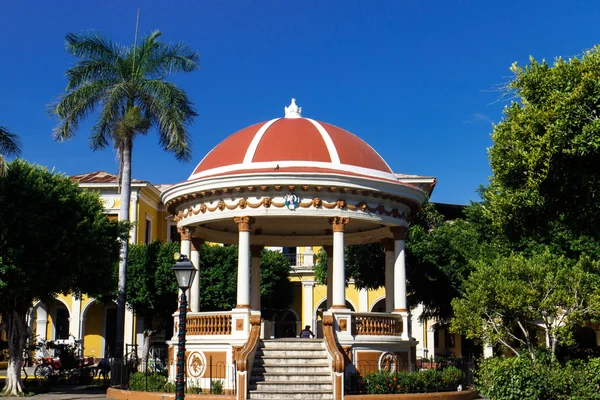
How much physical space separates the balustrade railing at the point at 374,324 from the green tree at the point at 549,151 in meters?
5.56

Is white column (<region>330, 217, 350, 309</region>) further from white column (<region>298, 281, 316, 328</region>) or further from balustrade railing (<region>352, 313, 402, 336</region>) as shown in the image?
white column (<region>298, 281, 316, 328</region>)

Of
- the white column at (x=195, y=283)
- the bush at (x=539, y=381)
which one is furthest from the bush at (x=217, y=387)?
the bush at (x=539, y=381)

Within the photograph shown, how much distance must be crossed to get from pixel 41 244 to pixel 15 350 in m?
3.55

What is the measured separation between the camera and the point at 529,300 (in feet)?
64.0

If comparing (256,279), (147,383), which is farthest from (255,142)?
(147,383)

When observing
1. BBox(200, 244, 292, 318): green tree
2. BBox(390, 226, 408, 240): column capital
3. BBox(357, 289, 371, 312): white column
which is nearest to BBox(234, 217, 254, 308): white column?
BBox(390, 226, 408, 240): column capital

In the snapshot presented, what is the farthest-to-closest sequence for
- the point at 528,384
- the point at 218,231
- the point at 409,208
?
the point at 218,231
the point at 409,208
the point at 528,384

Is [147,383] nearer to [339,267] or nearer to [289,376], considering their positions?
[289,376]

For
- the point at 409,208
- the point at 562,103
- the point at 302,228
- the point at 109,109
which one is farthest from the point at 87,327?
the point at 562,103

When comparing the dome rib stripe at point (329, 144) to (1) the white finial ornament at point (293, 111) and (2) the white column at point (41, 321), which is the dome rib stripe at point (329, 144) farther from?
(2) the white column at point (41, 321)

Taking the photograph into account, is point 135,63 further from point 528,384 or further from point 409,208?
point 528,384

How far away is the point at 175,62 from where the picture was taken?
29.1 metres

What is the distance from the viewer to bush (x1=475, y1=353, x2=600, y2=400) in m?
15.7

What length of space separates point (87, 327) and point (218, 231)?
24.3m
